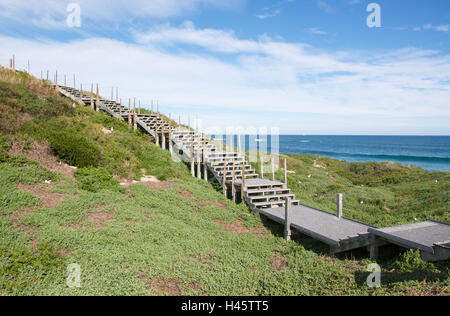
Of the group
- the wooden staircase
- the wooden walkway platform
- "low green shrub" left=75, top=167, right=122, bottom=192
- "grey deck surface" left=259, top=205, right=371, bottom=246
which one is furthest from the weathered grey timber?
"low green shrub" left=75, top=167, right=122, bottom=192

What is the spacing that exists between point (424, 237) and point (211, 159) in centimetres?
1049

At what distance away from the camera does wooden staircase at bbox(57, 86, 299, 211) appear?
12297 millimetres

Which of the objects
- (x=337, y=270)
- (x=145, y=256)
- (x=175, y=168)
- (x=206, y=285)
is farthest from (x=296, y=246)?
(x=175, y=168)

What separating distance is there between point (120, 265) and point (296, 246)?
503 cm

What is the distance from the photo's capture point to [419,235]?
7.33 meters

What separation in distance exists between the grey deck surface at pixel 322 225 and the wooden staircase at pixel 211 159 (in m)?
1.16

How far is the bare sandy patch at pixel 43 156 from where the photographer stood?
1095cm

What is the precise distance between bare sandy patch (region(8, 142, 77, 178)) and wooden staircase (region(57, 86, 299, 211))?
20.2ft

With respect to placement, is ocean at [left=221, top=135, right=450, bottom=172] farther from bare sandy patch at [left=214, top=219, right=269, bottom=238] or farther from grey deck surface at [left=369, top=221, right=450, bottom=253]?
grey deck surface at [left=369, top=221, right=450, bottom=253]

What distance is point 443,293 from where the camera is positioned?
482cm

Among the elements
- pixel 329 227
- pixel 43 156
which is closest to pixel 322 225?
pixel 329 227

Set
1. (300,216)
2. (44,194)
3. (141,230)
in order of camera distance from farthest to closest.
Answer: (300,216) → (44,194) → (141,230)

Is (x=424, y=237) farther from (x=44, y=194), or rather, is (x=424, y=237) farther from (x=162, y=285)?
(x=44, y=194)

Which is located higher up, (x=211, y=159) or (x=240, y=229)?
(x=211, y=159)
